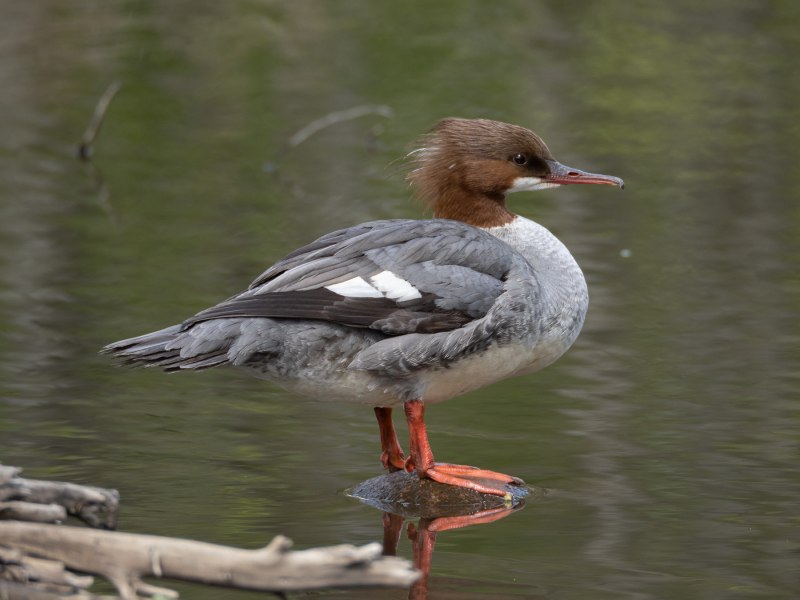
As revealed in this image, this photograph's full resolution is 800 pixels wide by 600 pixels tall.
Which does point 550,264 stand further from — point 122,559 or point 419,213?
point 419,213

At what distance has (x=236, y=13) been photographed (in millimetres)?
17328

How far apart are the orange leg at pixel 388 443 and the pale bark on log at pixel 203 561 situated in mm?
2024

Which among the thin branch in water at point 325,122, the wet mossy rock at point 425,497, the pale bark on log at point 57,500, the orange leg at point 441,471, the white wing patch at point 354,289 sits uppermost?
the thin branch in water at point 325,122

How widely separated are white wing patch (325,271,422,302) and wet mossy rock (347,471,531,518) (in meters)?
0.72

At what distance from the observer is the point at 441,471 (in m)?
5.48

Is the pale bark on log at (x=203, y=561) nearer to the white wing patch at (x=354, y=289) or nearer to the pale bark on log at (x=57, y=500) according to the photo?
the pale bark on log at (x=57, y=500)

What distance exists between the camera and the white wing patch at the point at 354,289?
522 centimetres

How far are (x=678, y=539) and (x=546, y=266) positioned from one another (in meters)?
1.30

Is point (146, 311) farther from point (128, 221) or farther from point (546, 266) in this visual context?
point (546, 266)

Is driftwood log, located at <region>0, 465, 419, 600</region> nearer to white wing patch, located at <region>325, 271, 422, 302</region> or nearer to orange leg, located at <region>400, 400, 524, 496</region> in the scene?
white wing patch, located at <region>325, 271, 422, 302</region>

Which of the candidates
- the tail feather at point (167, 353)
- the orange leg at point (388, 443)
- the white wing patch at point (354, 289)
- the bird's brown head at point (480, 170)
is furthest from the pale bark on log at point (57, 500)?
the bird's brown head at point (480, 170)

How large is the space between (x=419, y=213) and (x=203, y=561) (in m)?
6.31

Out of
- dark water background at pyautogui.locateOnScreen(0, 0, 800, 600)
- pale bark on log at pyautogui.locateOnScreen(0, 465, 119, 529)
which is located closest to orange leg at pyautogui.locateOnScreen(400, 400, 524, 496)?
dark water background at pyautogui.locateOnScreen(0, 0, 800, 600)

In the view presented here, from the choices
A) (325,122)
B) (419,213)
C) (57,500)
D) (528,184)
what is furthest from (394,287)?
(325,122)
